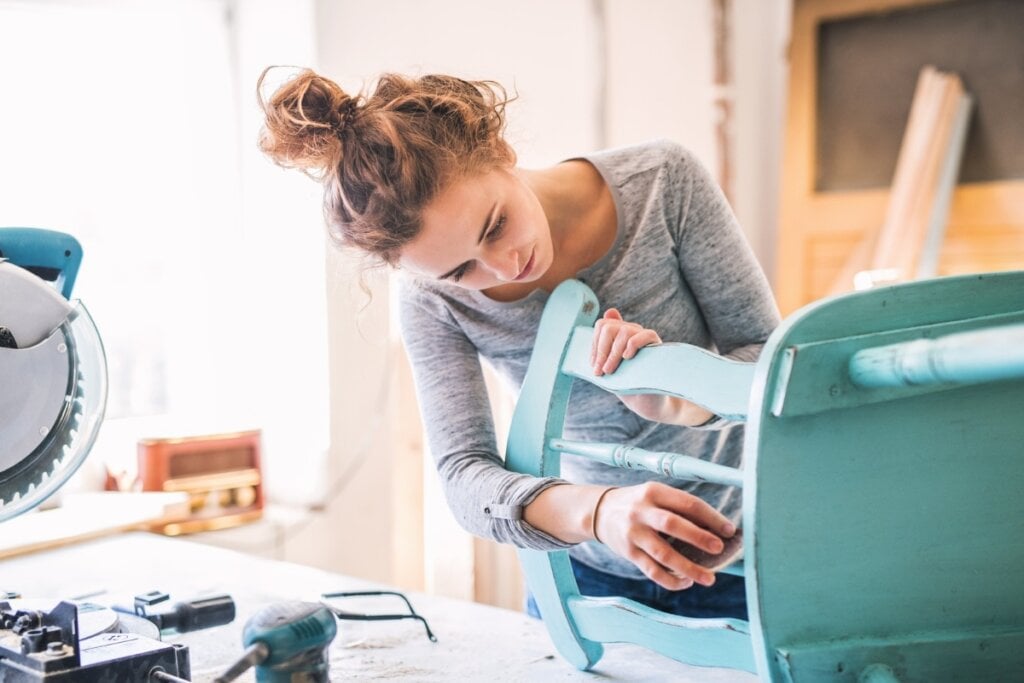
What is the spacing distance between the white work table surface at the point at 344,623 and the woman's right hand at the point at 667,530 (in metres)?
0.28

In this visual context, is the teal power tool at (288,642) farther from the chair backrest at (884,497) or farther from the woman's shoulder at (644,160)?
the woman's shoulder at (644,160)

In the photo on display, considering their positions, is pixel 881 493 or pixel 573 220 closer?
pixel 881 493

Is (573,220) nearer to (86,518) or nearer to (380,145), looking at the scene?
(380,145)

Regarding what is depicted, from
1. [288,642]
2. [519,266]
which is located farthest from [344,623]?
[519,266]

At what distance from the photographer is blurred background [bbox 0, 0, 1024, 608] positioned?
7.82ft

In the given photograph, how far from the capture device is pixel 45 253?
108 centimetres

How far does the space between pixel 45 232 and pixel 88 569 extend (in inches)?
30.6

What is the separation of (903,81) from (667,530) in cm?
272

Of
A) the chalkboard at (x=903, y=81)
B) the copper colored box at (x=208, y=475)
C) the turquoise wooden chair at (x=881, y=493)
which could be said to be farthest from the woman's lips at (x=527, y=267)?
the chalkboard at (x=903, y=81)

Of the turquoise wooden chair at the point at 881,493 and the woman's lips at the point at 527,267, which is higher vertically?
the woman's lips at the point at 527,267

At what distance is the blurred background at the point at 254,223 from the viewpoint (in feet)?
7.82

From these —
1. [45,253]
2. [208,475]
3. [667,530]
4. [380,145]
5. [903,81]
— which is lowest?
[208,475]

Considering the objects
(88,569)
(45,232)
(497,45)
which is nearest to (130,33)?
(497,45)

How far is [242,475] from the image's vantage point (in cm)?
242
